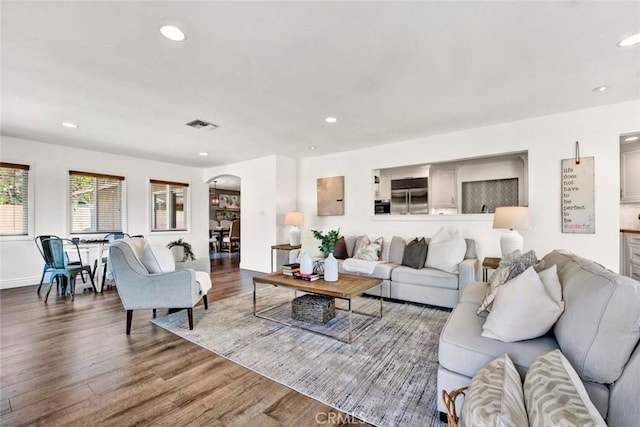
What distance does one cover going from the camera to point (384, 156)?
4.98 metres

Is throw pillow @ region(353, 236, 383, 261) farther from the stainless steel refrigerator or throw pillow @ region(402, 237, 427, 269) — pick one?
the stainless steel refrigerator

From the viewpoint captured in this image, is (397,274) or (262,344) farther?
(397,274)

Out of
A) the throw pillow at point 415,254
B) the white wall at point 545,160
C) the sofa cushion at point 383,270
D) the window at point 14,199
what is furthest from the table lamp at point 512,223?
the window at point 14,199

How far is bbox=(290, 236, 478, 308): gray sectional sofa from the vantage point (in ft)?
11.2

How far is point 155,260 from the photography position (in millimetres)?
2953

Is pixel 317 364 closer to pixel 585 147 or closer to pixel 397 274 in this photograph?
pixel 397 274

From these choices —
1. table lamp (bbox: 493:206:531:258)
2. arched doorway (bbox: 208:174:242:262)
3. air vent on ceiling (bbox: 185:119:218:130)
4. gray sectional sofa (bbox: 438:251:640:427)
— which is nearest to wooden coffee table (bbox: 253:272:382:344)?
gray sectional sofa (bbox: 438:251:640:427)

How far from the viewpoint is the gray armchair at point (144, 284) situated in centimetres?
276

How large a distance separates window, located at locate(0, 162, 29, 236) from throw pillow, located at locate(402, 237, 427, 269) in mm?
6185

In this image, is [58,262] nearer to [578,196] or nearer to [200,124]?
[200,124]

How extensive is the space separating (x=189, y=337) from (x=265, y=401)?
4.20 ft

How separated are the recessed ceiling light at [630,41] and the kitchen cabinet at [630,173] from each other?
3.28 meters

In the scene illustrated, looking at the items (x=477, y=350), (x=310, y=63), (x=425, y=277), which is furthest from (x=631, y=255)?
(x=310, y=63)

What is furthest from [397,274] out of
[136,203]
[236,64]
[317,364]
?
[136,203]
